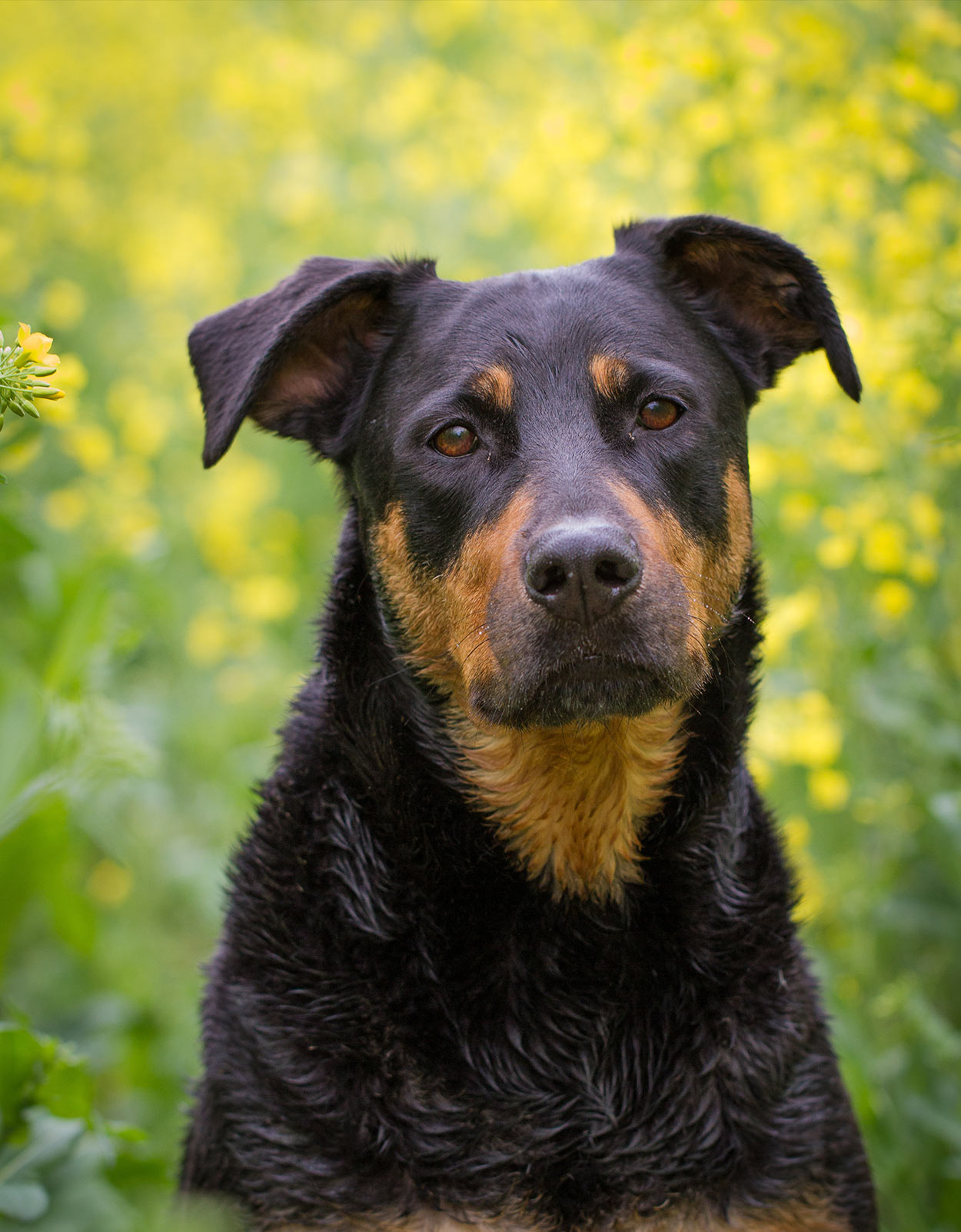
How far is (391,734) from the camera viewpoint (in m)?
2.70

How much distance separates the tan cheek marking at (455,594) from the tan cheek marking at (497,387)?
0.90 feet

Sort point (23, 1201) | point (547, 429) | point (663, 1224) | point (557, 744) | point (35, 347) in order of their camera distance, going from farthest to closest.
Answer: point (557, 744), point (547, 429), point (23, 1201), point (663, 1224), point (35, 347)

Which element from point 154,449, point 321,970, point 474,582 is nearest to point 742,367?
point 474,582

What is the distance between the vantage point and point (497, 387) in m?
2.64

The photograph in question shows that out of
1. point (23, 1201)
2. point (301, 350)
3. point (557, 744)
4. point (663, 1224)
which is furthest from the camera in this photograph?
point (301, 350)

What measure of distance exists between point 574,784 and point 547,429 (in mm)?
821

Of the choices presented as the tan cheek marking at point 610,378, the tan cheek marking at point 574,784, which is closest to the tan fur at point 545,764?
the tan cheek marking at point 574,784

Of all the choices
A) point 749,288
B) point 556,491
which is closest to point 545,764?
point 556,491

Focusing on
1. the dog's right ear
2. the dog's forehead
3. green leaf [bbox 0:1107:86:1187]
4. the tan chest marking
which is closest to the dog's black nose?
the dog's forehead

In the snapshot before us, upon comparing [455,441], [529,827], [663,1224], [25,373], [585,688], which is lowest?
[663,1224]

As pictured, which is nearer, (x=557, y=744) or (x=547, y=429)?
(x=547, y=429)

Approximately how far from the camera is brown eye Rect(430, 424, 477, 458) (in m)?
2.68

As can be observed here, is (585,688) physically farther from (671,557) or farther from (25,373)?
(25,373)

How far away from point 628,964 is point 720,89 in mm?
3158
